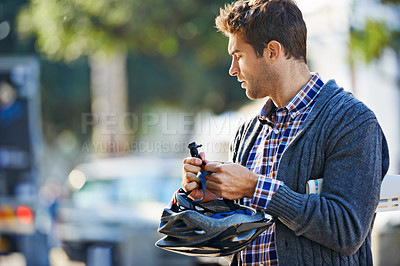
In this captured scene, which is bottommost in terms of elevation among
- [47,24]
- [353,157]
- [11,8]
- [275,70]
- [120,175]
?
[120,175]

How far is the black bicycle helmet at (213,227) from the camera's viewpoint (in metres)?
2.58

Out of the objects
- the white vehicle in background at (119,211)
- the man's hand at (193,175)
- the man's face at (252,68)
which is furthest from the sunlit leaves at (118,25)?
the man's hand at (193,175)

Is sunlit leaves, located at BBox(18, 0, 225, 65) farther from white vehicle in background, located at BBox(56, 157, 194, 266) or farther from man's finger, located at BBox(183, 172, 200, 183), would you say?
man's finger, located at BBox(183, 172, 200, 183)

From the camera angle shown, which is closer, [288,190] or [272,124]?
[288,190]

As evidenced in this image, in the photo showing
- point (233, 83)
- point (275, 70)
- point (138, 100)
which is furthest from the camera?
point (138, 100)

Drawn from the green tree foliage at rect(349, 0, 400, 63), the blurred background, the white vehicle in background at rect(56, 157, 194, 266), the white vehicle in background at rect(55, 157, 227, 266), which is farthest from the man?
the green tree foliage at rect(349, 0, 400, 63)

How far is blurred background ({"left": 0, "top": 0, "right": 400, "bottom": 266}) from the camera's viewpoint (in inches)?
317

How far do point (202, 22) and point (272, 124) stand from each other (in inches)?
372

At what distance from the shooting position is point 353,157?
8.14ft

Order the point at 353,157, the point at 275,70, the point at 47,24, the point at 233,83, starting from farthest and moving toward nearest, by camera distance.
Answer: the point at 233,83 < the point at 47,24 < the point at 275,70 < the point at 353,157

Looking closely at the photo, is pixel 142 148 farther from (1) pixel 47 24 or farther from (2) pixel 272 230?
(2) pixel 272 230

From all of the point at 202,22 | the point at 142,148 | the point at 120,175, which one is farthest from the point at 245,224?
the point at 142,148

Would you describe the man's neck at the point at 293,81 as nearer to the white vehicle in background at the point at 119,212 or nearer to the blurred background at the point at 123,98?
the blurred background at the point at 123,98

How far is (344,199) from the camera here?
2.47 meters
